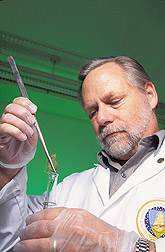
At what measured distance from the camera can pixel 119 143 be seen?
1304mm

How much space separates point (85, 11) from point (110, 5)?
0.25 metres

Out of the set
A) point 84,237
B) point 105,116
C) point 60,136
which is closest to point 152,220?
point 84,237

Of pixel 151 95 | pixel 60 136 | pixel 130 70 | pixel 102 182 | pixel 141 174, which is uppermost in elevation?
pixel 130 70

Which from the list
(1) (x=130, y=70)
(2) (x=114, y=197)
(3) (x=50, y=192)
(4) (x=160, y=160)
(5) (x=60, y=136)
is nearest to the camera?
(3) (x=50, y=192)

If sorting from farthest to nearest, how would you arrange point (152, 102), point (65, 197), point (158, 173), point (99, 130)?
point (152, 102) < point (99, 130) < point (65, 197) < point (158, 173)

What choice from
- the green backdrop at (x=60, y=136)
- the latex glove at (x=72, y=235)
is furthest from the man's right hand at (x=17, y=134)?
the green backdrop at (x=60, y=136)

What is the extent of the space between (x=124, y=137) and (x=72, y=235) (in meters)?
0.79

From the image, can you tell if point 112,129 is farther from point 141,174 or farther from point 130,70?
point 130,70

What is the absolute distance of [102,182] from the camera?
121 cm

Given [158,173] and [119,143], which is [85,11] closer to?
[119,143]

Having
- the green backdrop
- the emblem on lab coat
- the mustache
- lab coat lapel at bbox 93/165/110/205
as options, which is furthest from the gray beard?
the green backdrop

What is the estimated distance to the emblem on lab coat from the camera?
34.5 inches

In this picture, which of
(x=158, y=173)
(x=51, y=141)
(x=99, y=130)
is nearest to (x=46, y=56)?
(x=51, y=141)

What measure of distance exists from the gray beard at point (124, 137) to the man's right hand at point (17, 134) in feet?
1.59
